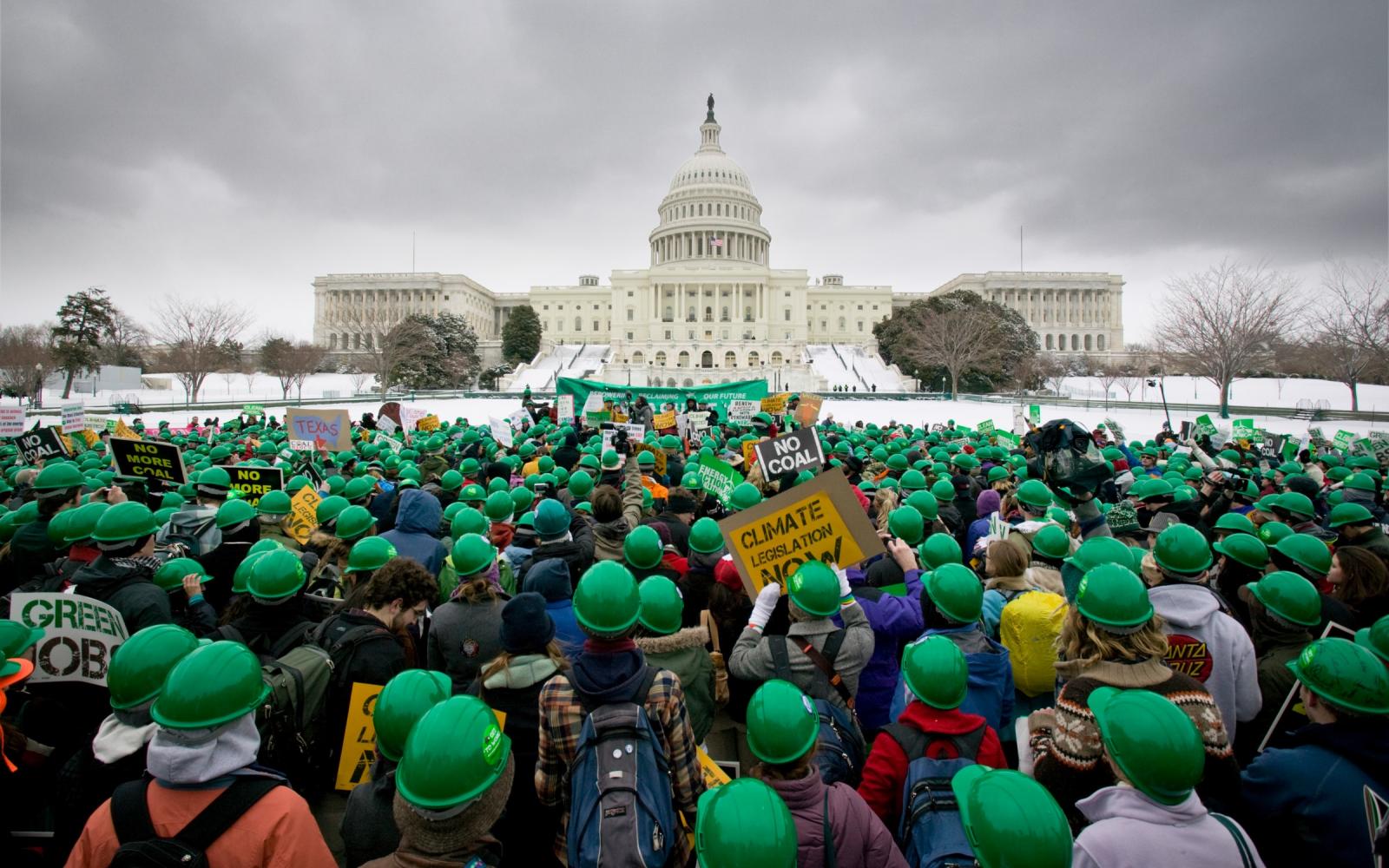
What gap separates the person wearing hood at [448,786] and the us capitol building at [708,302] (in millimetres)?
66112

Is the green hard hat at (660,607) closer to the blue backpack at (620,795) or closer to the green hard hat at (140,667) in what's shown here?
the blue backpack at (620,795)

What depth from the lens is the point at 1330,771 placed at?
211cm

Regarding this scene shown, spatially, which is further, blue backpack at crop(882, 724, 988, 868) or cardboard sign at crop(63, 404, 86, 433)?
cardboard sign at crop(63, 404, 86, 433)

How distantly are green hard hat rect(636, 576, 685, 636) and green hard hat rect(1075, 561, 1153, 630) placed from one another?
1.52m

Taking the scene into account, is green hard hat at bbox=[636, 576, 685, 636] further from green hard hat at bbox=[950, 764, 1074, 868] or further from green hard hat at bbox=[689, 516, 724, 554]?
green hard hat at bbox=[950, 764, 1074, 868]

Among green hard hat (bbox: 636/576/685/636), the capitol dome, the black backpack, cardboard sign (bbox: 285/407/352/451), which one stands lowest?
the black backpack

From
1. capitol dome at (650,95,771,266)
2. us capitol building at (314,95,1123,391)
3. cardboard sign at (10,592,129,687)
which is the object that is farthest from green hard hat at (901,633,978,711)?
capitol dome at (650,95,771,266)

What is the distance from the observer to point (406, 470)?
7.50 metres

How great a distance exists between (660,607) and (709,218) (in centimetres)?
9028

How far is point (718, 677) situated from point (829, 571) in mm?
801

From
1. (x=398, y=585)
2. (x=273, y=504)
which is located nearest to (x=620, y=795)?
(x=398, y=585)

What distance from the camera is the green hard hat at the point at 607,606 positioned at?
2.40 m

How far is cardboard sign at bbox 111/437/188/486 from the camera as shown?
702cm

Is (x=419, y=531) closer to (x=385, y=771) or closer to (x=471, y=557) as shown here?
(x=471, y=557)
